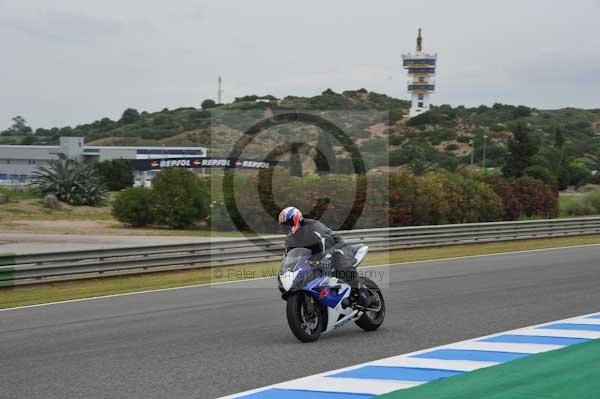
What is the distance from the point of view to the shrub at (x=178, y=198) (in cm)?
3544

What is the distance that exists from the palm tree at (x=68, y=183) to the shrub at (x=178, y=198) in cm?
1113

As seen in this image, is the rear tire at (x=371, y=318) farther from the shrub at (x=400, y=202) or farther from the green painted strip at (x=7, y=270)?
the shrub at (x=400, y=202)

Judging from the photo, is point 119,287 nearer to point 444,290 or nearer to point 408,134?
point 444,290

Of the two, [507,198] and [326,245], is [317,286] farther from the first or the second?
Result: [507,198]

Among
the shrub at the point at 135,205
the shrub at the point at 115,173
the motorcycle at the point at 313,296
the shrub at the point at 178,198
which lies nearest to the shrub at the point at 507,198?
the shrub at the point at 178,198

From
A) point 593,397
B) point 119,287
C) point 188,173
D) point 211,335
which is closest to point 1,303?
point 119,287

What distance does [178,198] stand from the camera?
116ft

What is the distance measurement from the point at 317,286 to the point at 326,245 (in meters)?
0.64

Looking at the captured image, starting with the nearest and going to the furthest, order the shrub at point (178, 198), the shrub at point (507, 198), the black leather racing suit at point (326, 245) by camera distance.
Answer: the black leather racing suit at point (326, 245), the shrub at point (178, 198), the shrub at point (507, 198)

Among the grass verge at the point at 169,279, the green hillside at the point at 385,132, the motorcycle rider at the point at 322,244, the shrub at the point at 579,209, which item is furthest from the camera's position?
the green hillside at the point at 385,132

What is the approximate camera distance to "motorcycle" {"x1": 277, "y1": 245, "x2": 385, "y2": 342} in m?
9.36

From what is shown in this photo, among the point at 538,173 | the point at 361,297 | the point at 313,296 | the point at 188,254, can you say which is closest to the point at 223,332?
the point at 313,296

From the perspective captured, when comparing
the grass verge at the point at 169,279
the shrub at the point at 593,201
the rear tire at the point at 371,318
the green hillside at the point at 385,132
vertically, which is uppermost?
the green hillside at the point at 385,132

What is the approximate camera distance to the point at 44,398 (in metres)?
7.07
